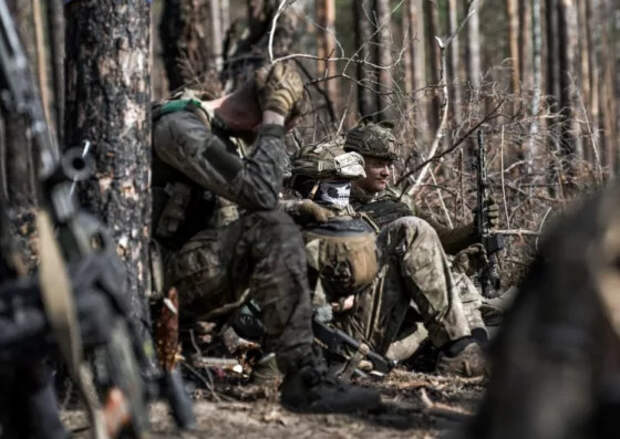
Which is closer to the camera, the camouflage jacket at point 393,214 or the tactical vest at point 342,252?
the tactical vest at point 342,252

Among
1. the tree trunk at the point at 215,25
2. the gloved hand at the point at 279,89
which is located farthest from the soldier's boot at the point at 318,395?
the tree trunk at the point at 215,25

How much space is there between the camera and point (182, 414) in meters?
3.37

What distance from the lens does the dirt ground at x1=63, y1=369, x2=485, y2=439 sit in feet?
13.9

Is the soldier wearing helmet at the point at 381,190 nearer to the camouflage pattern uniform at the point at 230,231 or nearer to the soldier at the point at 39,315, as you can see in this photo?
the camouflage pattern uniform at the point at 230,231

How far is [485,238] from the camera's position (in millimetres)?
6688

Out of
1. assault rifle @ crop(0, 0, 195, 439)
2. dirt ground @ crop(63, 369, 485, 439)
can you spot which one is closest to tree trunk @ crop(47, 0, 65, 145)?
dirt ground @ crop(63, 369, 485, 439)

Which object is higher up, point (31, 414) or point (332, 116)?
point (332, 116)

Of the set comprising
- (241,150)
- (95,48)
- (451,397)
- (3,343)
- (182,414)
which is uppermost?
(95,48)

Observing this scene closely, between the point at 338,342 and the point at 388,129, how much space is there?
1721mm

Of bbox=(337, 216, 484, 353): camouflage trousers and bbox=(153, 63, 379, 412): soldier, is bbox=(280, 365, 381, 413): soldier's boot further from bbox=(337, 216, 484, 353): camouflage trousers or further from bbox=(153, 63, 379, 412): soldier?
bbox=(337, 216, 484, 353): camouflage trousers

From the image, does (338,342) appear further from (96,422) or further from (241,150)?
(96,422)

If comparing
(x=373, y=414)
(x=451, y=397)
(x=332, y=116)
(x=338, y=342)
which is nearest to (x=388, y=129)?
(x=338, y=342)

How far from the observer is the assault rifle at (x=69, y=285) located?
290 centimetres

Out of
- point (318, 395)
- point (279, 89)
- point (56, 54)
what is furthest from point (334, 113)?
point (56, 54)
